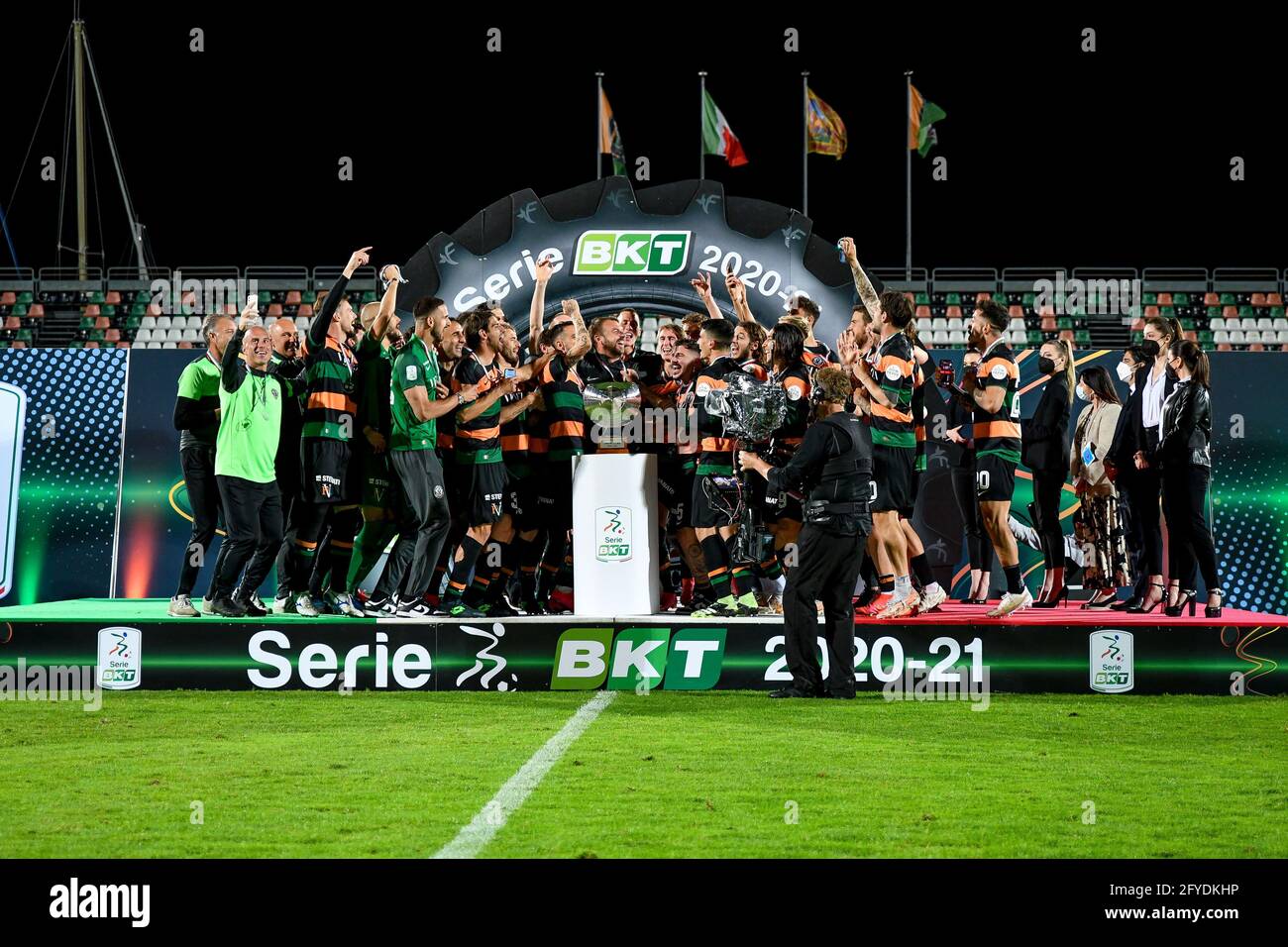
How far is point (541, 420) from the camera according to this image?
388 inches

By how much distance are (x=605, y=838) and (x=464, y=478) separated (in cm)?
478

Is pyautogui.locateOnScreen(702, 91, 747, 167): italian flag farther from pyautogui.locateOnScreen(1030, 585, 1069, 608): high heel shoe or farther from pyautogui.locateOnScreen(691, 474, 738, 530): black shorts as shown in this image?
pyautogui.locateOnScreen(691, 474, 738, 530): black shorts

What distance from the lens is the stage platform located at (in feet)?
29.6

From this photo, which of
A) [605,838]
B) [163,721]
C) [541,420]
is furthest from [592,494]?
[605,838]

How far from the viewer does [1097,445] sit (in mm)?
10547

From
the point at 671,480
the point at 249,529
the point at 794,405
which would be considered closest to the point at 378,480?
the point at 249,529

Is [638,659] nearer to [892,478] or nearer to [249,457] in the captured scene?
[892,478]

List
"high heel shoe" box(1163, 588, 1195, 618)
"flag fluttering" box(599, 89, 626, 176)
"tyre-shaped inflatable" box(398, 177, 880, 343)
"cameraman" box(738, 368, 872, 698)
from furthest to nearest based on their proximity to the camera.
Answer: "flag fluttering" box(599, 89, 626, 176) < "tyre-shaped inflatable" box(398, 177, 880, 343) < "high heel shoe" box(1163, 588, 1195, 618) < "cameraman" box(738, 368, 872, 698)

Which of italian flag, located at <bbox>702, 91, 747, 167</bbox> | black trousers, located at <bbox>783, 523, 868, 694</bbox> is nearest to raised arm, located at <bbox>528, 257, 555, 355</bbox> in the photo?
black trousers, located at <bbox>783, 523, 868, 694</bbox>

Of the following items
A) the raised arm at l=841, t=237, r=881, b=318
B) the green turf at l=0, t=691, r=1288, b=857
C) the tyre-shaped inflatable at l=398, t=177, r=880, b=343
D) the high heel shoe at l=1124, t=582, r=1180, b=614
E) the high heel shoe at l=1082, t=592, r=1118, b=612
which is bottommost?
the green turf at l=0, t=691, r=1288, b=857

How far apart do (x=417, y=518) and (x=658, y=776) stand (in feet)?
11.5

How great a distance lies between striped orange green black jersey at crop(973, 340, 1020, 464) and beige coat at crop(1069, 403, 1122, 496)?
1.04m

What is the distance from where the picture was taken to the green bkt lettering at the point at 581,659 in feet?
29.8

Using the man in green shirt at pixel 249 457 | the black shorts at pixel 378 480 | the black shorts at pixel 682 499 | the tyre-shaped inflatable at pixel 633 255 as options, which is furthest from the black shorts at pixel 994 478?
the man in green shirt at pixel 249 457
